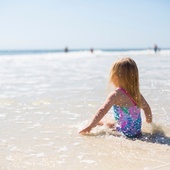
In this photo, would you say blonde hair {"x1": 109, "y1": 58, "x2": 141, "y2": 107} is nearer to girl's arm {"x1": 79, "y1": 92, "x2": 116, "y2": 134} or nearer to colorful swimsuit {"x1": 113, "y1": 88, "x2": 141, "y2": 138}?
colorful swimsuit {"x1": 113, "y1": 88, "x2": 141, "y2": 138}

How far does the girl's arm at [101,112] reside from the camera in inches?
165

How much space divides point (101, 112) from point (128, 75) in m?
0.61

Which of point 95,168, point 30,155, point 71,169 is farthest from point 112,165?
point 30,155

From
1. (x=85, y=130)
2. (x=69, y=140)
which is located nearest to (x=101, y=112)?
(x=85, y=130)

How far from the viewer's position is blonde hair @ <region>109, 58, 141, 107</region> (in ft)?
13.7

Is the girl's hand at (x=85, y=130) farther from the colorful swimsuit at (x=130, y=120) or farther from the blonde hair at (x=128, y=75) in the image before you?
the blonde hair at (x=128, y=75)

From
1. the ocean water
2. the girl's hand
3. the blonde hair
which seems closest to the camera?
the ocean water

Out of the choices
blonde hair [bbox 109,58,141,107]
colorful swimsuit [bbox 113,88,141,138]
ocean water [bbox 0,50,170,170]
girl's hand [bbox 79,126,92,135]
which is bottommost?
ocean water [bbox 0,50,170,170]

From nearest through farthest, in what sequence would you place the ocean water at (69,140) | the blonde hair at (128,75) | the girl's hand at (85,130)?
the ocean water at (69,140) < the blonde hair at (128,75) < the girl's hand at (85,130)

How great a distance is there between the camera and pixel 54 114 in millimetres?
5562

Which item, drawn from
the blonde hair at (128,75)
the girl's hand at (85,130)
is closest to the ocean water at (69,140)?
the girl's hand at (85,130)

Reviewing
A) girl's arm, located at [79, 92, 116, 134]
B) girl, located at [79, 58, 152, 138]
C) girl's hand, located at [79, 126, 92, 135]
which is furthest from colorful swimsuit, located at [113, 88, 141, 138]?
girl's hand, located at [79, 126, 92, 135]

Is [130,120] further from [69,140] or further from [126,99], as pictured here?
[69,140]

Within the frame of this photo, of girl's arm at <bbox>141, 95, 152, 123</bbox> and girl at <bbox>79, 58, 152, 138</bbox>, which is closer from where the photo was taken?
girl at <bbox>79, 58, 152, 138</bbox>
